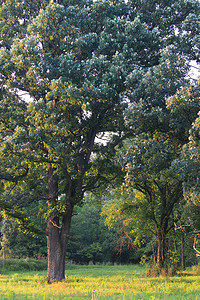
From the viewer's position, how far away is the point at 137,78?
1348cm

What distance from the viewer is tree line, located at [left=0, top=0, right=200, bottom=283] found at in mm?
12820

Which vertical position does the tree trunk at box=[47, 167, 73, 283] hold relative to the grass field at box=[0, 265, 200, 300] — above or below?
above

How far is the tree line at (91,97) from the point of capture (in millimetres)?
12820

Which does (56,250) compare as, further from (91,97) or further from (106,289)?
(91,97)

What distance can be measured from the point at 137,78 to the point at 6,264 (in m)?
28.3

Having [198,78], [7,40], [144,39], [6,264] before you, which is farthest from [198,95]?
[6,264]

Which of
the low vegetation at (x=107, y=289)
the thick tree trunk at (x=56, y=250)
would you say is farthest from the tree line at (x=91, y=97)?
the low vegetation at (x=107, y=289)

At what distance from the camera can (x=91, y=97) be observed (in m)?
13.7

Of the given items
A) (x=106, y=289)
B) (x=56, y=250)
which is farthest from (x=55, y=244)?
(x=106, y=289)

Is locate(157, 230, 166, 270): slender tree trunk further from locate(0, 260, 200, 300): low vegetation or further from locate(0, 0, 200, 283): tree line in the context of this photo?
locate(0, 0, 200, 283): tree line

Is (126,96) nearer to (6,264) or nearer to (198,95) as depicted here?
(198,95)

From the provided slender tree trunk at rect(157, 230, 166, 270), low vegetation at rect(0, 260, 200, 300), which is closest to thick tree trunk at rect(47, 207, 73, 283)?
low vegetation at rect(0, 260, 200, 300)

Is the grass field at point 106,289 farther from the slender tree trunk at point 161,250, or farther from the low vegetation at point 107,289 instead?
the slender tree trunk at point 161,250

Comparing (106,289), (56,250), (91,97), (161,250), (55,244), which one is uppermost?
(91,97)
